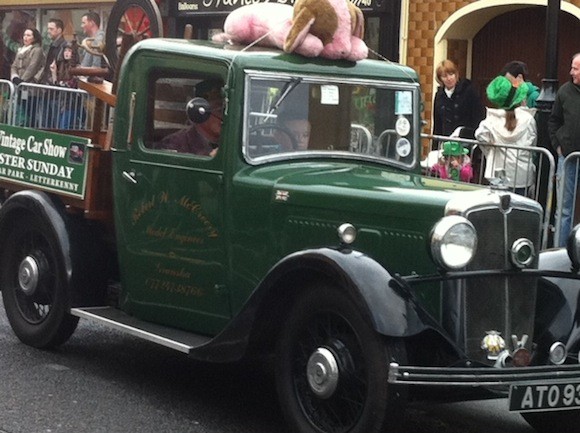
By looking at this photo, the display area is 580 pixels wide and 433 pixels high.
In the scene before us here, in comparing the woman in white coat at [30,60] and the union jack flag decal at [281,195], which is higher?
the woman in white coat at [30,60]

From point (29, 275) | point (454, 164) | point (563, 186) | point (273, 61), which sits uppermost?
point (273, 61)

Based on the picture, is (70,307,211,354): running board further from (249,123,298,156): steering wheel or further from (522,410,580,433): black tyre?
(522,410,580,433): black tyre

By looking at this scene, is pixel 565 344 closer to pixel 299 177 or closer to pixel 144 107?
pixel 299 177

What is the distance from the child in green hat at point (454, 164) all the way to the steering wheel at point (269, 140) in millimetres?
4184

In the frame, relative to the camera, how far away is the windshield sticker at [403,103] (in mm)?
7711

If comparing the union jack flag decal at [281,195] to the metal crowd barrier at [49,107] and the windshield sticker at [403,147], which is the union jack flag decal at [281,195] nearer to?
the windshield sticker at [403,147]

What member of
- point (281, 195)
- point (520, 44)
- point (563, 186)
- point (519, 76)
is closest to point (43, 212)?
point (281, 195)

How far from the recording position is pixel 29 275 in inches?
324

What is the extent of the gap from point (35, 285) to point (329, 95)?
2.18 m

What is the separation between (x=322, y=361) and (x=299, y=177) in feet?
3.73

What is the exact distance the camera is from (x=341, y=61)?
24.5 ft

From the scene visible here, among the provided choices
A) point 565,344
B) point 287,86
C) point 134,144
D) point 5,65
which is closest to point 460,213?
point 565,344

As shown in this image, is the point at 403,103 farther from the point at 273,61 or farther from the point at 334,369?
the point at 334,369

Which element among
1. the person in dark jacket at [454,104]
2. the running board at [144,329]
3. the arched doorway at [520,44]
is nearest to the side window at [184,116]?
the running board at [144,329]
